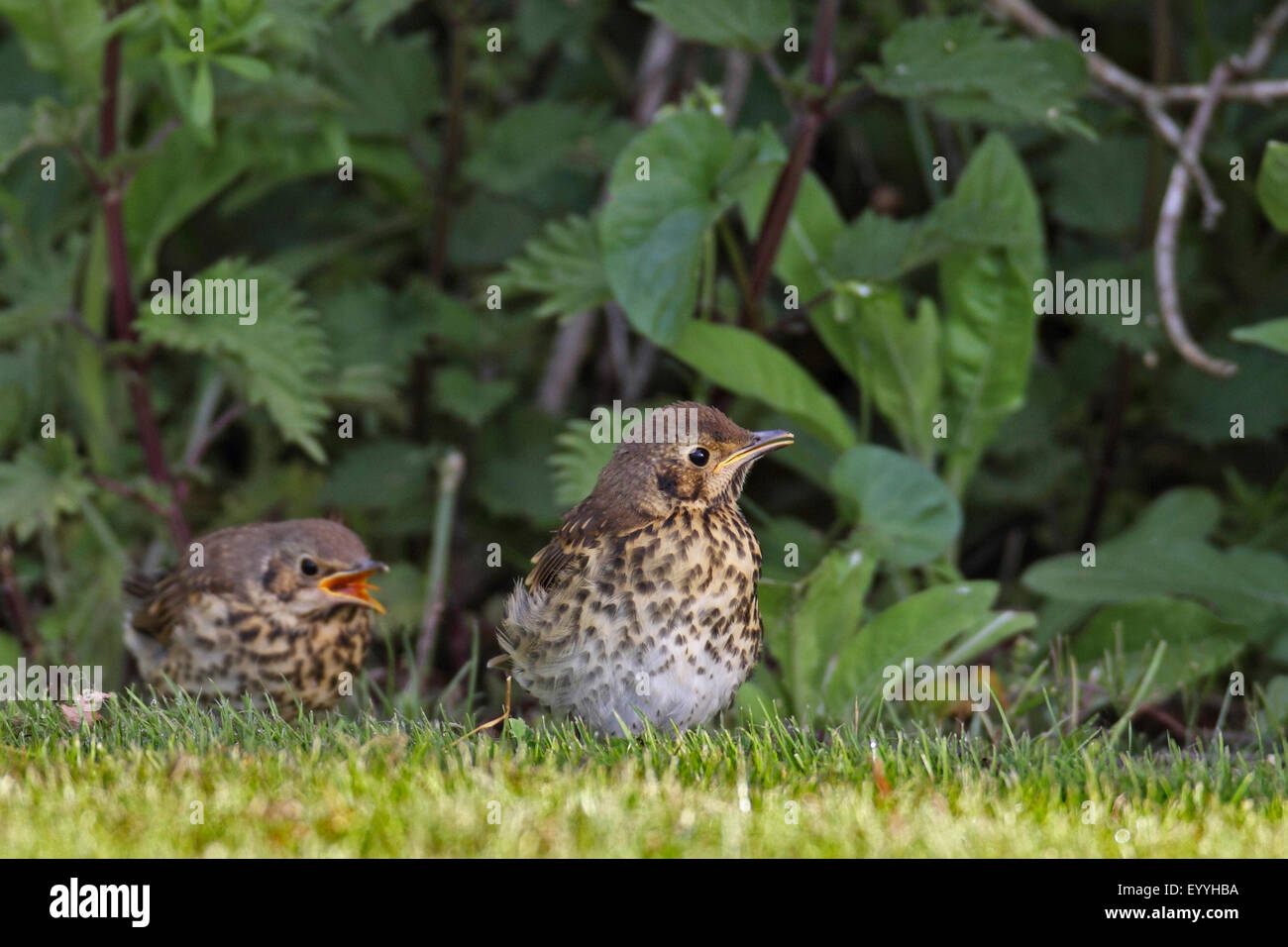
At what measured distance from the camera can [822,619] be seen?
4.25 m

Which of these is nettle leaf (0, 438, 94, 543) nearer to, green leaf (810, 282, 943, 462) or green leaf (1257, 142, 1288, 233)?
green leaf (810, 282, 943, 462)

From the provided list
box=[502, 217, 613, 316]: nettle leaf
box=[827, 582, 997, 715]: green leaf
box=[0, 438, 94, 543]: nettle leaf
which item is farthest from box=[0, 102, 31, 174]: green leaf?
box=[827, 582, 997, 715]: green leaf

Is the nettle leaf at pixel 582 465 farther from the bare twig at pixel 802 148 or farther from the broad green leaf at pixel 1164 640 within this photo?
the broad green leaf at pixel 1164 640

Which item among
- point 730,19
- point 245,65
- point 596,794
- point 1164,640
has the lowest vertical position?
point 596,794

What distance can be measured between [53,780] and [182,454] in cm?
263

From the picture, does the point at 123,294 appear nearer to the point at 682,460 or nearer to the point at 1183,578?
the point at 682,460

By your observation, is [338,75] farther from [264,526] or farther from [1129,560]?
[1129,560]

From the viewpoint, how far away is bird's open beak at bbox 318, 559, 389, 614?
4004 millimetres

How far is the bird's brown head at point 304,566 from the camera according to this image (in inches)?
161

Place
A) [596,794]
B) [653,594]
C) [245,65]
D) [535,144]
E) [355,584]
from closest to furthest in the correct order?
[596,794] < [653,594] < [245,65] < [355,584] < [535,144]

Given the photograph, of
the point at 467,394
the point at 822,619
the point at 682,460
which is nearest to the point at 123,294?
the point at 467,394

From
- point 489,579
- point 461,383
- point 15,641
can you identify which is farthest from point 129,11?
point 489,579

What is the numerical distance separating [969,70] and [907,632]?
1550 mm

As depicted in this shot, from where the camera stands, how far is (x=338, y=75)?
17.6 feet
